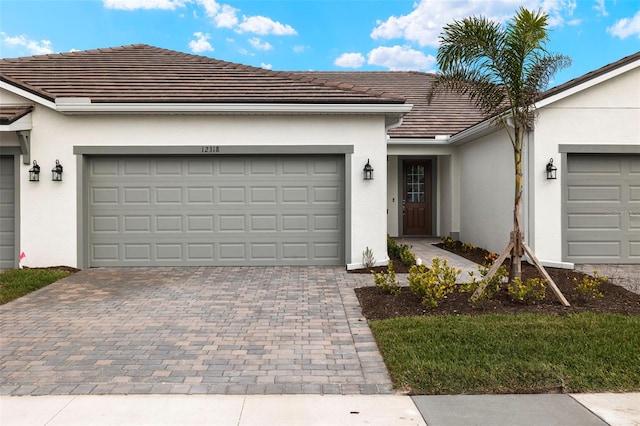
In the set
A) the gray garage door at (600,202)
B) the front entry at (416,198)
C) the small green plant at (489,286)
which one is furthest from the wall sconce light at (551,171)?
the front entry at (416,198)

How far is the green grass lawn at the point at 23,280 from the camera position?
715 centimetres

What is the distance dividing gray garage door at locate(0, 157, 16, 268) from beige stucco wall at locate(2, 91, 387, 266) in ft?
1.22

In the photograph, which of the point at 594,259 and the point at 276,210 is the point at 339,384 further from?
the point at 594,259

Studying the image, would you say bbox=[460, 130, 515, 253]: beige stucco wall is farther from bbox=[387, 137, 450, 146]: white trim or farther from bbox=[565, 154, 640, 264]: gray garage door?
bbox=[565, 154, 640, 264]: gray garage door

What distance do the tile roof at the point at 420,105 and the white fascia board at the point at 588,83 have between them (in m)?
2.09

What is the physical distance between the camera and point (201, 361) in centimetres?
437

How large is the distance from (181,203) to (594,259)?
29.7 ft

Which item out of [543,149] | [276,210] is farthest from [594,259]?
[276,210]

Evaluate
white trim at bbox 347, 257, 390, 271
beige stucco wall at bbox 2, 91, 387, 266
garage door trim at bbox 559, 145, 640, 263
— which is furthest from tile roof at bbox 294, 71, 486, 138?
white trim at bbox 347, 257, 390, 271

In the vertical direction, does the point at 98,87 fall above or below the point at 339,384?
above

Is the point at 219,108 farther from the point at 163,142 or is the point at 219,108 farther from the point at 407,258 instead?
the point at 407,258

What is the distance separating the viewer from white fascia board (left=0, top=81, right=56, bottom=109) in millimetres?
8971

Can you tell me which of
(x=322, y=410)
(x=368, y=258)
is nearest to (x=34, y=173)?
(x=368, y=258)

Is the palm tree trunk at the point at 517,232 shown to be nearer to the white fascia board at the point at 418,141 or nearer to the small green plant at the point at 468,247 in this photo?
the small green plant at the point at 468,247
